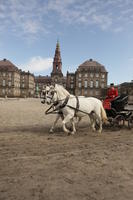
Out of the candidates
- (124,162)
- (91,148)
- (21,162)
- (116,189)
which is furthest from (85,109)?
(116,189)

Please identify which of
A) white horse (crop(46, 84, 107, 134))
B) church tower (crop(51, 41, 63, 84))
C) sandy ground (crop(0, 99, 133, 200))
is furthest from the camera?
church tower (crop(51, 41, 63, 84))

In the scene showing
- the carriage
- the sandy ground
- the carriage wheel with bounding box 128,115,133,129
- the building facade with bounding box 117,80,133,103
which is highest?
the building facade with bounding box 117,80,133,103

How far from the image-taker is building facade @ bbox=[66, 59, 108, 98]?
85.4m

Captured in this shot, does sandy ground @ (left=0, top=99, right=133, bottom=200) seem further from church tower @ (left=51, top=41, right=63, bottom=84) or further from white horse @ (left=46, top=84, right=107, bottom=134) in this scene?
church tower @ (left=51, top=41, right=63, bottom=84)

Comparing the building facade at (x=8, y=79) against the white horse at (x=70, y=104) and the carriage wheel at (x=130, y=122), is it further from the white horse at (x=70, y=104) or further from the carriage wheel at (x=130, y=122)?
the white horse at (x=70, y=104)

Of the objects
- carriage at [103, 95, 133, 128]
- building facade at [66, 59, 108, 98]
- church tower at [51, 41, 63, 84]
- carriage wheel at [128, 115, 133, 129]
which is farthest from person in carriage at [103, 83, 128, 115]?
church tower at [51, 41, 63, 84]

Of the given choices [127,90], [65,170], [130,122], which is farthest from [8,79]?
[65,170]

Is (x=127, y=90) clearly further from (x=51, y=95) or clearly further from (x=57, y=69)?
(x=57, y=69)

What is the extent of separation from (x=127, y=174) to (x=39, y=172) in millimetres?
1722

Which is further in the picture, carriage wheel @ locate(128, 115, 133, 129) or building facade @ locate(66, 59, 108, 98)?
building facade @ locate(66, 59, 108, 98)

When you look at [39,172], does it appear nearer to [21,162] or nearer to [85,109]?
[21,162]

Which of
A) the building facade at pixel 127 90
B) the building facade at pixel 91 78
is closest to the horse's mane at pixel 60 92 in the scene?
the building facade at pixel 127 90

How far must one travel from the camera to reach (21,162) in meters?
4.05

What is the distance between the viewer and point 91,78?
8638 cm
